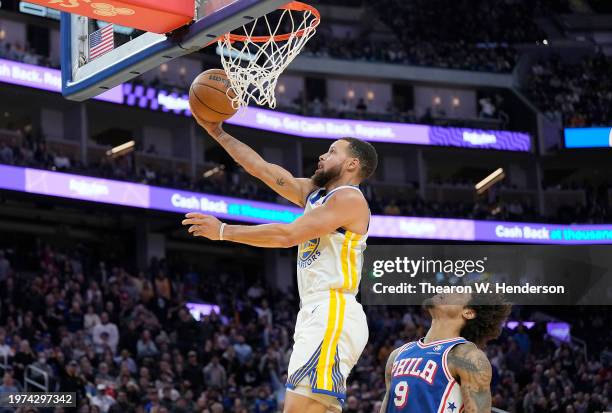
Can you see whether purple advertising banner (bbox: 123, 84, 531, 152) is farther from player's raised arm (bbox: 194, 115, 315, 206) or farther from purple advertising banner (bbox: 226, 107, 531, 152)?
player's raised arm (bbox: 194, 115, 315, 206)

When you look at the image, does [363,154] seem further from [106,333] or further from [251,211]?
[251,211]

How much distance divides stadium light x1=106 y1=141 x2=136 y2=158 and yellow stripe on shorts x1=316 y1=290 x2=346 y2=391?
2044 cm

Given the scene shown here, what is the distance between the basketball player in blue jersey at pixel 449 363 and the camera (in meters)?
4.57

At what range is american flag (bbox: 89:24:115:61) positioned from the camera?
6031 mm

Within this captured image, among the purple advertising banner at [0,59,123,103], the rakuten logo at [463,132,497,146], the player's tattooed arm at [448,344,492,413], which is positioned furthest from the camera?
the rakuten logo at [463,132,497,146]

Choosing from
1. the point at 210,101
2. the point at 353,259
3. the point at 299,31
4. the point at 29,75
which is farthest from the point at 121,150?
the point at 353,259

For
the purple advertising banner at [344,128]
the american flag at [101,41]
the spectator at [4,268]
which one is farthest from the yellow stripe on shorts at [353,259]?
the purple advertising banner at [344,128]

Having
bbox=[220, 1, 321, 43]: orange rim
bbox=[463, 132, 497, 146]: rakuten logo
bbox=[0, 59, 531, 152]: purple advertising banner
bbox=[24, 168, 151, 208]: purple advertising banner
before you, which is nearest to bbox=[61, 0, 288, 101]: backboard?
bbox=[220, 1, 321, 43]: orange rim

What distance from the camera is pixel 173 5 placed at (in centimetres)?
544

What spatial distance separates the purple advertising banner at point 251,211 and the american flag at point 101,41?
1413 centimetres

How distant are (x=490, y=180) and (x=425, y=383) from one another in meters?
27.0

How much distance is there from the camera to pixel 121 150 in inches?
995

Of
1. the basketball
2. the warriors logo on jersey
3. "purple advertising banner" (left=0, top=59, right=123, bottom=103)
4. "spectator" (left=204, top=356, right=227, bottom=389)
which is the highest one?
"purple advertising banner" (left=0, top=59, right=123, bottom=103)

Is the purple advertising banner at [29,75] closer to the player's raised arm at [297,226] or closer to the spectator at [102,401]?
the spectator at [102,401]
